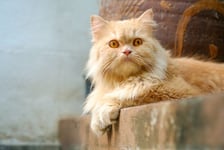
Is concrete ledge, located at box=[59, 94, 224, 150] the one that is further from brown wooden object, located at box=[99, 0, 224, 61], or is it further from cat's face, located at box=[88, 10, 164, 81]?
brown wooden object, located at box=[99, 0, 224, 61]

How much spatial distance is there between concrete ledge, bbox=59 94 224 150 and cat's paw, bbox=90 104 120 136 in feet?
0.08

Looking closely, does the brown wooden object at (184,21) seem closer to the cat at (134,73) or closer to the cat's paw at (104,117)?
the cat at (134,73)

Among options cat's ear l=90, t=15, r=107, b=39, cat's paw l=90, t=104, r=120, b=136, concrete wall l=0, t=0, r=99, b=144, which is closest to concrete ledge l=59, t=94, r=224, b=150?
cat's paw l=90, t=104, r=120, b=136

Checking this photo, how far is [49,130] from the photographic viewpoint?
3.24 metres

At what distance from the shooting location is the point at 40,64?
3.23 metres

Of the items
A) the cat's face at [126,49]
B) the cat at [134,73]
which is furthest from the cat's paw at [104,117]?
the cat's face at [126,49]

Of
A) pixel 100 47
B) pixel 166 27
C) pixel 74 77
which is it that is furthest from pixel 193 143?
pixel 74 77

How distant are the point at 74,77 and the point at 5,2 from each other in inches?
28.7

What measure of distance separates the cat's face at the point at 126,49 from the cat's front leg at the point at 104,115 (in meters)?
0.13

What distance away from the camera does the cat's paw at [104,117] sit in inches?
53.3

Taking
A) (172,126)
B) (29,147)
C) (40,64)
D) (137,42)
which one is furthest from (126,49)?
(29,147)

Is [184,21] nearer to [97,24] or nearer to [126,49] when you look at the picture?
[97,24]

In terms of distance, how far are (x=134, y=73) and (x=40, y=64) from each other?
1860 mm

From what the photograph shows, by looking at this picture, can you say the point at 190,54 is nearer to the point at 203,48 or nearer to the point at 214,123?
the point at 203,48
